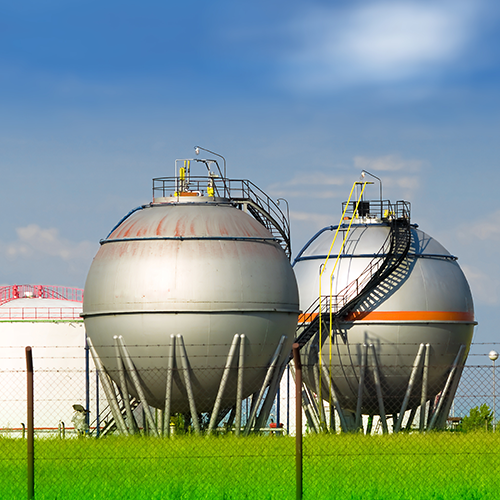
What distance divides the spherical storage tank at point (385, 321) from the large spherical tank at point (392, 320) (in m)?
0.03

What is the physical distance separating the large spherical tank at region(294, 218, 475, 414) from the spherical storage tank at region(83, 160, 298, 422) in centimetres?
426

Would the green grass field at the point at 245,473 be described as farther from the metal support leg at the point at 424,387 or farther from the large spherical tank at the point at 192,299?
the metal support leg at the point at 424,387

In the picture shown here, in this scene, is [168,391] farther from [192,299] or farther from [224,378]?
[192,299]

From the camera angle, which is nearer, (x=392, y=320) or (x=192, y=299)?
(x=192, y=299)

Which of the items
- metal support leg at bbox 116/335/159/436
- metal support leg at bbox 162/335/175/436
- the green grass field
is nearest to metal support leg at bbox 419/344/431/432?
the green grass field

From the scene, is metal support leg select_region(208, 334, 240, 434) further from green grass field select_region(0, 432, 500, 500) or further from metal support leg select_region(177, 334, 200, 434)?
green grass field select_region(0, 432, 500, 500)

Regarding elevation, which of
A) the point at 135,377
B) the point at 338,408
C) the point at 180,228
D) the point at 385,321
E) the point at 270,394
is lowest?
the point at 338,408

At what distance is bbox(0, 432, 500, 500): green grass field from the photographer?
1195cm

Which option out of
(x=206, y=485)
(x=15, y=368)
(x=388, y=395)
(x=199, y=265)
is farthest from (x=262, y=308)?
(x=15, y=368)

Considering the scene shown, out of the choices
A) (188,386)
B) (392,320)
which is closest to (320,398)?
(392,320)

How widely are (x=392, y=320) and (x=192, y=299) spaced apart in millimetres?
7939

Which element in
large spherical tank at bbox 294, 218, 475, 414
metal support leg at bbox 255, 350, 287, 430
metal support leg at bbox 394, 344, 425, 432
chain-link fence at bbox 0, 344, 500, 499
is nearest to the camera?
chain-link fence at bbox 0, 344, 500, 499

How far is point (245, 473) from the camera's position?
14.0 metres

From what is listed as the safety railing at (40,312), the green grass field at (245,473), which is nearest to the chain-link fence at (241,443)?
the green grass field at (245,473)
